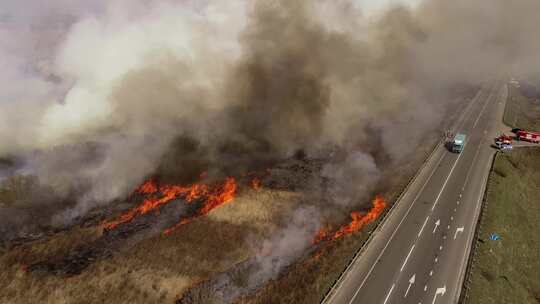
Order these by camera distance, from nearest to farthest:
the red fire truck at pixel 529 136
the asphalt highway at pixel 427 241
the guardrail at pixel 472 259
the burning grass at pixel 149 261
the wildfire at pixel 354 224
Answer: the guardrail at pixel 472 259 < the asphalt highway at pixel 427 241 < the burning grass at pixel 149 261 < the wildfire at pixel 354 224 < the red fire truck at pixel 529 136

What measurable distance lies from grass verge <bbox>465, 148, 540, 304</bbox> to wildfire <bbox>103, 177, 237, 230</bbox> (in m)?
45.8

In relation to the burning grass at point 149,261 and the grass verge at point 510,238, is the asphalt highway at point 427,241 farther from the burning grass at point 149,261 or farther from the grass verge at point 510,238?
the burning grass at point 149,261

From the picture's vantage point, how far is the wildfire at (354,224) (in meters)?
63.5

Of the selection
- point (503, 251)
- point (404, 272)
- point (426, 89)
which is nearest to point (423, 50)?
point (426, 89)

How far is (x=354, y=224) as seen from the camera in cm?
6538

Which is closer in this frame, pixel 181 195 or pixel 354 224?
pixel 354 224

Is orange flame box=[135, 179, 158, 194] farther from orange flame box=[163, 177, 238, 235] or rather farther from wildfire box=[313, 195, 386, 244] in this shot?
wildfire box=[313, 195, 386, 244]

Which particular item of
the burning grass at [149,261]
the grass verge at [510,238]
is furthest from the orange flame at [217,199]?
the grass verge at [510,238]

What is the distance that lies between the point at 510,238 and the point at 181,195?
60.6 m

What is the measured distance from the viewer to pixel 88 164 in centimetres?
7844

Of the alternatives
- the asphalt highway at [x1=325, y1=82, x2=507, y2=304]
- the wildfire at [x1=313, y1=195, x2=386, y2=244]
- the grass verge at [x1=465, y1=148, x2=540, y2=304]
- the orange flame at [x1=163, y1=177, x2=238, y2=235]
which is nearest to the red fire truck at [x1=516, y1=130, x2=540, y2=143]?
the grass verge at [x1=465, y1=148, x2=540, y2=304]

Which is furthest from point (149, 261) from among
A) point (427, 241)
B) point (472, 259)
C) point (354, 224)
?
point (472, 259)

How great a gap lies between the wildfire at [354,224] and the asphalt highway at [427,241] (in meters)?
3.00

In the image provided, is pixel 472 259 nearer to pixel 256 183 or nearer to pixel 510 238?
pixel 510 238
